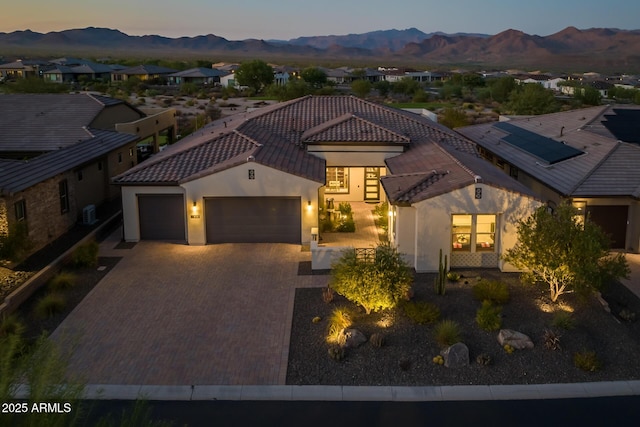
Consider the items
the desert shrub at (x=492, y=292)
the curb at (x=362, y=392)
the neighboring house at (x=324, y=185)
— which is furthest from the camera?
the neighboring house at (x=324, y=185)

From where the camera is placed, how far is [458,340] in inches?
612

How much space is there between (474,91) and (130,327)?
97805 mm

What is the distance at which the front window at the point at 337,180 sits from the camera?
3064cm

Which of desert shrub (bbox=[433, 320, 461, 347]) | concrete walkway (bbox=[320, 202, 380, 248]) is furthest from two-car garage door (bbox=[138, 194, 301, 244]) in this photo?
desert shrub (bbox=[433, 320, 461, 347])

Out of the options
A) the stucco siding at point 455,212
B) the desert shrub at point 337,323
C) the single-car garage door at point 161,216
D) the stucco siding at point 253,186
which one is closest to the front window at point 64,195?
the single-car garage door at point 161,216

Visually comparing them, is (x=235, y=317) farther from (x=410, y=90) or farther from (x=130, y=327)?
(x=410, y=90)

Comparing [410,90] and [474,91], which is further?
[474,91]

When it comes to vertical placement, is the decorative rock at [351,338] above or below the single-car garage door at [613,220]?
below

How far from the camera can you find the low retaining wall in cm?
1781

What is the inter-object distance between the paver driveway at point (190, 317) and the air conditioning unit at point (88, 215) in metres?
2.81

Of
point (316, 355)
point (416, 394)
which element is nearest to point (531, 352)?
point (416, 394)

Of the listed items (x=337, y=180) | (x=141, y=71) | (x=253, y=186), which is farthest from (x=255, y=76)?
(x=253, y=186)

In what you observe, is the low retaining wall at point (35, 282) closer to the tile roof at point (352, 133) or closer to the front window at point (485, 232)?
the tile roof at point (352, 133)

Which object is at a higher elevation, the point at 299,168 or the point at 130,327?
the point at 299,168
